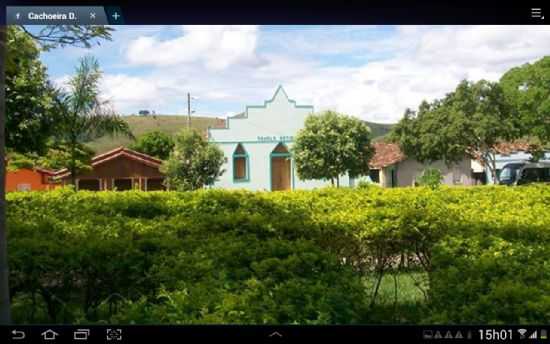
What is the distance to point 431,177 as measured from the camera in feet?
9.48

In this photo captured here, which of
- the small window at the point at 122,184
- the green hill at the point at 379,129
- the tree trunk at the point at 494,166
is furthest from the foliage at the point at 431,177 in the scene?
the small window at the point at 122,184

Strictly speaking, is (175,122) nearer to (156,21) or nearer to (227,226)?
(156,21)

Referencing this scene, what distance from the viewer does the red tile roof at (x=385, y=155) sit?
8.81 ft

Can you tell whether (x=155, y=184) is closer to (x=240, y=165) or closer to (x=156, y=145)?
(x=156, y=145)

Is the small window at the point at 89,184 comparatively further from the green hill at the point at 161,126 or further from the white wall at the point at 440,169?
the white wall at the point at 440,169

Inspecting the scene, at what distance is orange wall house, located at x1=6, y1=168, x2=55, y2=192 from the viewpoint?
2.62 metres

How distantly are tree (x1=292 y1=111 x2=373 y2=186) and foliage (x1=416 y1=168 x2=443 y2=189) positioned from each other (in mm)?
270

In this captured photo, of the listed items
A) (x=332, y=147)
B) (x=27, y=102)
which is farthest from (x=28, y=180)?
(x=332, y=147)

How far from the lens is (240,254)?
2619 millimetres

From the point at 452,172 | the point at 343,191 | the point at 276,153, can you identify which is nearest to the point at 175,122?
the point at 276,153

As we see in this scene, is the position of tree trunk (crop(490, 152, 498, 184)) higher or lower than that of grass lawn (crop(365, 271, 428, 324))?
higher

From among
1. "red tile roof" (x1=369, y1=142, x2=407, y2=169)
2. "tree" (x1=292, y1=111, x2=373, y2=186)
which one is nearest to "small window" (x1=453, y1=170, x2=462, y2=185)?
"red tile roof" (x1=369, y1=142, x2=407, y2=169)

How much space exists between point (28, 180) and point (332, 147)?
4.55ft
